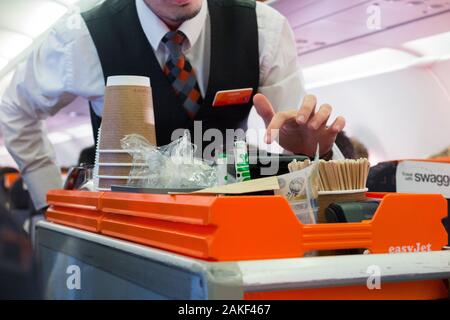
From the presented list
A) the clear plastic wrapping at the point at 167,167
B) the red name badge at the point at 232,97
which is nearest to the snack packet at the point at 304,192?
the clear plastic wrapping at the point at 167,167

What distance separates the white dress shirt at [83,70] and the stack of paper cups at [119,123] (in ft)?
2.21

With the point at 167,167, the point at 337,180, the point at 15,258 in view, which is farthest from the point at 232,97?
the point at 15,258

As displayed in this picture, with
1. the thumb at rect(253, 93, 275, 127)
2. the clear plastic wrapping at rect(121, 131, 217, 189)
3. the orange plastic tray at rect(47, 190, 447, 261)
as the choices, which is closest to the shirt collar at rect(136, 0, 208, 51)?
the thumb at rect(253, 93, 275, 127)

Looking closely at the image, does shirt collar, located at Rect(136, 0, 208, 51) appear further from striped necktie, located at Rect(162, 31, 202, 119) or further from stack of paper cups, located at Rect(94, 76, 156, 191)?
stack of paper cups, located at Rect(94, 76, 156, 191)

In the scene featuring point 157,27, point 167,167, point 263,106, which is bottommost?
point 167,167

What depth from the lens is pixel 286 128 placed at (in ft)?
4.55

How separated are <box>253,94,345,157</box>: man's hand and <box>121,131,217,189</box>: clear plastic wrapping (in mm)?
161

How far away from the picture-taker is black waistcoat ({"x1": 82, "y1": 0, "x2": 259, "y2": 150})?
194cm

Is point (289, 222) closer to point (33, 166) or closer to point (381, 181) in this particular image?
point (381, 181)

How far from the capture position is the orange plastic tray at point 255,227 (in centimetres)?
78

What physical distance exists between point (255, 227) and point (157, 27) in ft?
4.25

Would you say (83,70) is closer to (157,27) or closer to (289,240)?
(157,27)

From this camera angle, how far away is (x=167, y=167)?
44.1 inches

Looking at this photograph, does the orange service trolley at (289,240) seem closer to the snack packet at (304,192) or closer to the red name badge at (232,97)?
the snack packet at (304,192)
